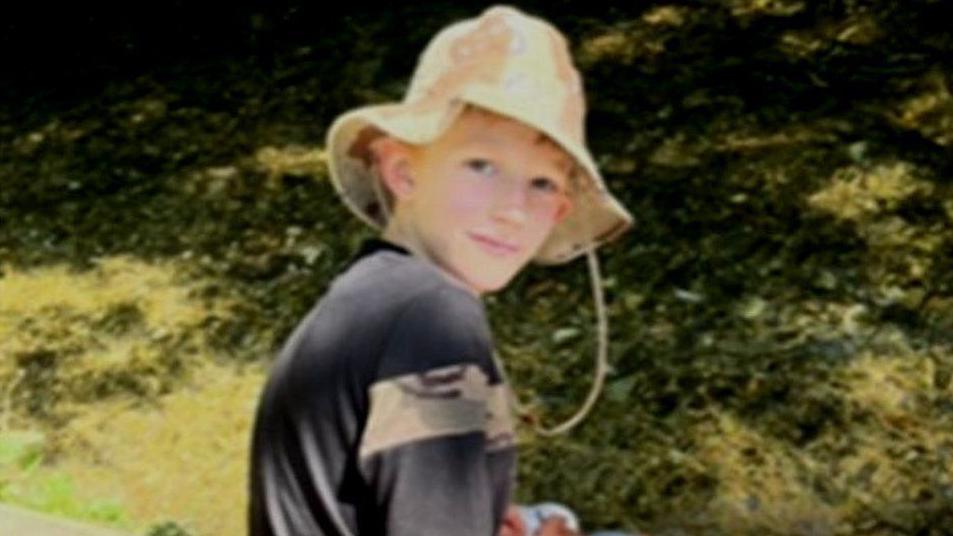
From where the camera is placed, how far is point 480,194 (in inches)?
79.7

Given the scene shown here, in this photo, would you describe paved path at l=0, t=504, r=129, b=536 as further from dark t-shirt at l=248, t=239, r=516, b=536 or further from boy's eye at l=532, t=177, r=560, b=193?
boy's eye at l=532, t=177, r=560, b=193

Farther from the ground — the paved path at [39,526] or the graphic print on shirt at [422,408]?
the graphic print on shirt at [422,408]

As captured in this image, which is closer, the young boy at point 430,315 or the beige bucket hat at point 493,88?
the young boy at point 430,315

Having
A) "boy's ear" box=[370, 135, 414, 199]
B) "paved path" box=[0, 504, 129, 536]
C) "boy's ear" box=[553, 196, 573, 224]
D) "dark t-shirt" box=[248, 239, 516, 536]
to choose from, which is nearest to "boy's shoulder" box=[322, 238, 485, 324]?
"dark t-shirt" box=[248, 239, 516, 536]

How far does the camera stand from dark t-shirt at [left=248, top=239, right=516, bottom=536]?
182cm

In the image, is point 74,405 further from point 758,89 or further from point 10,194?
point 758,89

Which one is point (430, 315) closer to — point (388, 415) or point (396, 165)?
point (388, 415)

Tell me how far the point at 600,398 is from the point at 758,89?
208 centimetres

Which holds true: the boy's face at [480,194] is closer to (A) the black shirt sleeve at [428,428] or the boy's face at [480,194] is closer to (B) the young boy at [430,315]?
(B) the young boy at [430,315]

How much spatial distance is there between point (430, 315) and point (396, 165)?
33 centimetres

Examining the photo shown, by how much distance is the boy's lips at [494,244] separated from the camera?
6.68 feet

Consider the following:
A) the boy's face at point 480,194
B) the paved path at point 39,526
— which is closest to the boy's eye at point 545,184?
the boy's face at point 480,194

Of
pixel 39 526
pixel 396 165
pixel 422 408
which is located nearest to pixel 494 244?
pixel 396 165

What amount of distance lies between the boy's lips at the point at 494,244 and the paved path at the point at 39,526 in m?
1.10
